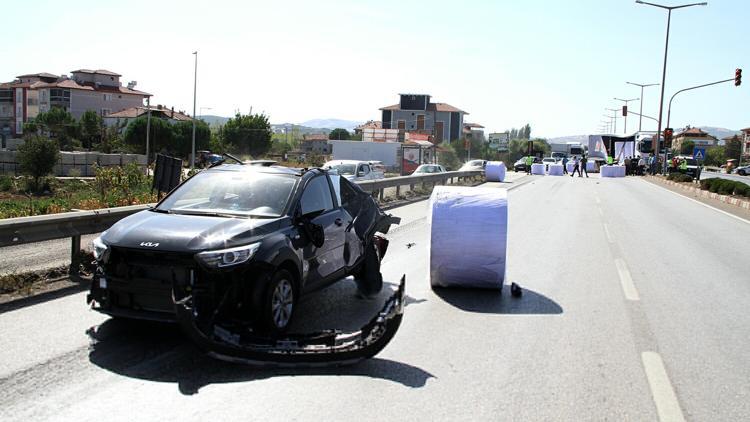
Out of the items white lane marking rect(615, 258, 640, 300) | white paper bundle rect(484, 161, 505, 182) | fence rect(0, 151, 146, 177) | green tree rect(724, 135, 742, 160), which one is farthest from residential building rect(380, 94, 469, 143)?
white lane marking rect(615, 258, 640, 300)

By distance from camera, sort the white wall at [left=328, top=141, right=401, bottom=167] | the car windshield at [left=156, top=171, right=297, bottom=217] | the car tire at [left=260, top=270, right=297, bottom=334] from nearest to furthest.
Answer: the car tire at [left=260, top=270, right=297, bottom=334], the car windshield at [left=156, top=171, right=297, bottom=217], the white wall at [left=328, top=141, right=401, bottom=167]

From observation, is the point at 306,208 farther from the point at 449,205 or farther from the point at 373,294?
the point at 449,205

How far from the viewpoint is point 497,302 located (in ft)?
26.7

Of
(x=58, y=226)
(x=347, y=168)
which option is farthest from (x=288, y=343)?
(x=347, y=168)

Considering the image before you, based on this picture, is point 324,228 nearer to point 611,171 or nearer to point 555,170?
point 611,171

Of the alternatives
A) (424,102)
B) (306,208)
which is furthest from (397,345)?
(424,102)

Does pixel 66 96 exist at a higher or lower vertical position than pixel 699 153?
higher

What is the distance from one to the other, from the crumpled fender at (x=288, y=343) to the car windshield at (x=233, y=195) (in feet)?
4.53

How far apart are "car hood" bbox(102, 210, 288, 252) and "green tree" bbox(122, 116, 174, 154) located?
241ft

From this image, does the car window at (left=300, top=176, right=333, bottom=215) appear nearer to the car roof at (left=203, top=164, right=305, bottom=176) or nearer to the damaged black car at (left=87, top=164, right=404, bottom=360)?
the damaged black car at (left=87, top=164, right=404, bottom=360)

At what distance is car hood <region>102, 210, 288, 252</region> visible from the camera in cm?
568

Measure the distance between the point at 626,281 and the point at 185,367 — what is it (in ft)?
21.4

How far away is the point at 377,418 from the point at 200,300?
1838 millimetres

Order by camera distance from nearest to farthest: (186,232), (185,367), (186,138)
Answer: (185,367) < (186,232) < (186,138)
